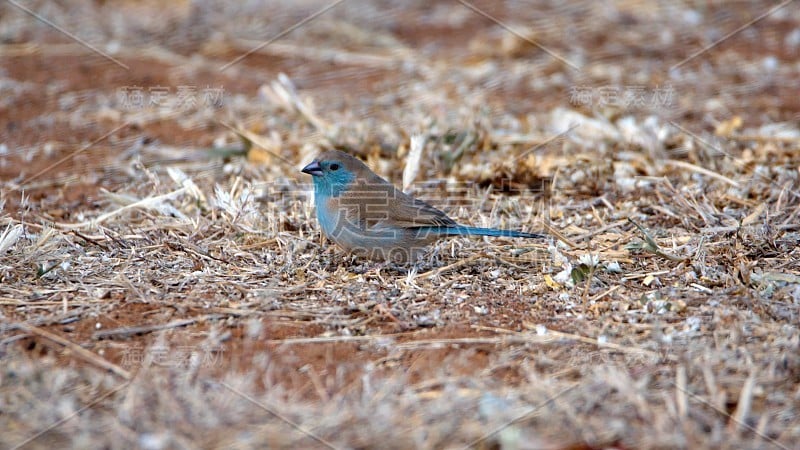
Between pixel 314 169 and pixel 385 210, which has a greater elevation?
pixel 314 169

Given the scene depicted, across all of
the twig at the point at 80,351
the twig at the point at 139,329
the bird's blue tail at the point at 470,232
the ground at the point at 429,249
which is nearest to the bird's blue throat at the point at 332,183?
the ground at the point at 429,249

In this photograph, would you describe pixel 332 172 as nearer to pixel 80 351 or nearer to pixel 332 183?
pixel 332 183

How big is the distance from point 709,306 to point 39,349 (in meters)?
2.94

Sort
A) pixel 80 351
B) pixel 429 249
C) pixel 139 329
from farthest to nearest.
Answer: pixel 429 249, pixel 139 329, pixel 80 351

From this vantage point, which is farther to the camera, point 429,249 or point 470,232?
point 429,249

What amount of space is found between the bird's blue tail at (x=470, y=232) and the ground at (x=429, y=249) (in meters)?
0.16

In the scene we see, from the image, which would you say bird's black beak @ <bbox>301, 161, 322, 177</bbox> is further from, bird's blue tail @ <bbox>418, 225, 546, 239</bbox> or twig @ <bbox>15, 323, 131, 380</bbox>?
twig @ <bbox>15, 323, 131, 380</bbox>

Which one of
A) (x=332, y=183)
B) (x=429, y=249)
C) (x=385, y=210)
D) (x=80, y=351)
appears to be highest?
(x=332, y=183)

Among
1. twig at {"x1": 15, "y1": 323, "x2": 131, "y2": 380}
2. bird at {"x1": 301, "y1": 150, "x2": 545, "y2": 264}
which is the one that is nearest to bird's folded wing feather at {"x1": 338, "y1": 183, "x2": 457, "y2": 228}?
bird at {"x1": 301, "y1": 150, "x2": 545, "y2": 264}

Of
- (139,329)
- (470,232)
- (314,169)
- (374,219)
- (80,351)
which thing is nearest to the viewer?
(80,351)

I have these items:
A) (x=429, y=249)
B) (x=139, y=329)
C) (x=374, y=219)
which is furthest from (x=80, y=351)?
(x=429, y=249)

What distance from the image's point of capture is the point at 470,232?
4.86 metres

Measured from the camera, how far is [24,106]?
795 centimetres

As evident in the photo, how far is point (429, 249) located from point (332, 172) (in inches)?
28.5
